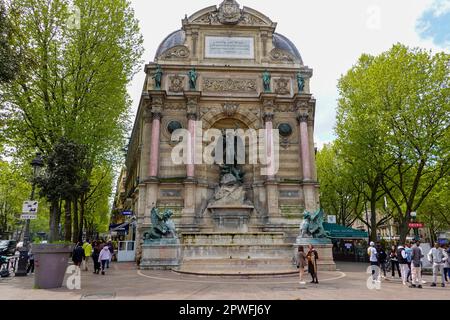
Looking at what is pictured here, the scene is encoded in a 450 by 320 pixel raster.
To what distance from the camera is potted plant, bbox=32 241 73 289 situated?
11305mm

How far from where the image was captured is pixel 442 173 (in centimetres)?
2389

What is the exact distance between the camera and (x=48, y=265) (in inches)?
450

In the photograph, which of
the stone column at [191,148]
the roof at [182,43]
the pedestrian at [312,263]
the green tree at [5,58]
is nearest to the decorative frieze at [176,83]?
the stone column at [191,148]

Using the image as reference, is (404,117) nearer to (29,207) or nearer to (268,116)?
(268,116)

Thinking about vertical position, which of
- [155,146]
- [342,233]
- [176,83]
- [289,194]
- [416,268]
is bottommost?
[416,268]

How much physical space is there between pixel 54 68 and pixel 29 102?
235 cm

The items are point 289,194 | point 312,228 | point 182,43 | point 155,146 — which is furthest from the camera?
point 182,43

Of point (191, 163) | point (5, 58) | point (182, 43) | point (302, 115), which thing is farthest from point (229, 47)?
point (5, 58)

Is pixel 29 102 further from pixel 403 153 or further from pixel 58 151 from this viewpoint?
pixel 403 153

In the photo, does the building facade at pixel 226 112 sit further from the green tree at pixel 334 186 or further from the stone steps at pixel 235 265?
the green tree at pixel 334 186

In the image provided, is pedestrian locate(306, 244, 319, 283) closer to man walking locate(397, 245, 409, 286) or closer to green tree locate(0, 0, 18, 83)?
man walking locate(397, 245, 409, 286)

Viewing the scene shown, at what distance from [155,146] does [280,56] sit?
13.2 m

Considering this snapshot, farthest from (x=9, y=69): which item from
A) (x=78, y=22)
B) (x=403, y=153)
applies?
(x=403, y=153)

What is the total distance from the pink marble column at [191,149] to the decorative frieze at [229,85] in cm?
317
